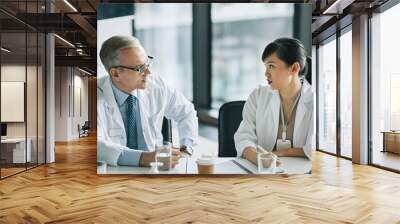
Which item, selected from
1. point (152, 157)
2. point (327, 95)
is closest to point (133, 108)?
point (152, 157)

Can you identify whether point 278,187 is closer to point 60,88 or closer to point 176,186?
point 176,186

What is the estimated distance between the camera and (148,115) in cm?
598

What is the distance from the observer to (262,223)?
11.8 ft

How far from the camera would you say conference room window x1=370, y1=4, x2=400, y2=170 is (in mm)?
6840

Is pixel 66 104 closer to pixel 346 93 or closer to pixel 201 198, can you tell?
pixel 346 93

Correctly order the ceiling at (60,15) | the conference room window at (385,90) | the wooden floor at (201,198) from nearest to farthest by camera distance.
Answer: the wooden floor at (201,198) → the ceiling at (60,15) → the conference room window at (385,90)

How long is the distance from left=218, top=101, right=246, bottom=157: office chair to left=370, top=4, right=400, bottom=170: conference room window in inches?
112

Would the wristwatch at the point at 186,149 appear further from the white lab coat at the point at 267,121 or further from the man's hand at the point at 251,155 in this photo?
the man's hand at the point at 251,155

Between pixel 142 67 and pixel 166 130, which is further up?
pixel 142 67

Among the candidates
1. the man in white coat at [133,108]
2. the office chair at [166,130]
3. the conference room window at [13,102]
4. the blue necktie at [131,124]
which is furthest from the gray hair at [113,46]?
the conference room window at [13,102]

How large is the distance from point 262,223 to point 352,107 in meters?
5.19

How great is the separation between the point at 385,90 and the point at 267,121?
2624mm

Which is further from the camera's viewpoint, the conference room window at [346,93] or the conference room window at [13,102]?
the conference room window at [346,93]

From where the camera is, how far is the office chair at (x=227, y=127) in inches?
239
